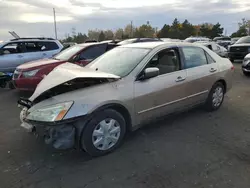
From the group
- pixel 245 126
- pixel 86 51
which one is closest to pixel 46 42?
pixel 86 51

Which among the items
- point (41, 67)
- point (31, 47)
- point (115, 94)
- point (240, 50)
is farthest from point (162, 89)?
point (240, 50)

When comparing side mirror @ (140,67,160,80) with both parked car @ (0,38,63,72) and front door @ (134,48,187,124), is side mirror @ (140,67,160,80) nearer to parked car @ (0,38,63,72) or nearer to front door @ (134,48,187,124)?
front door @ (134,48,187,124)

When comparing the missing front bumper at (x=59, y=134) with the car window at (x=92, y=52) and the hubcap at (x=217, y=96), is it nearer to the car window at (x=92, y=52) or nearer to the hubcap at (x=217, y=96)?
the hubcap at (x=217, y=96)

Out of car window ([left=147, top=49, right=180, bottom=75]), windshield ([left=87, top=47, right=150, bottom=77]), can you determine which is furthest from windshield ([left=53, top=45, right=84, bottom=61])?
car window ([left=147, top=49, right=180, bottom=75])

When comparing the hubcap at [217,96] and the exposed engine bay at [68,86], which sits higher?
the exposed engine bay at [68,86]

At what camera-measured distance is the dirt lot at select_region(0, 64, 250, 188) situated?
2.98 m

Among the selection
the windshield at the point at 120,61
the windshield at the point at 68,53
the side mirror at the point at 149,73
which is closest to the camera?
the side mirror at the point at 149,73

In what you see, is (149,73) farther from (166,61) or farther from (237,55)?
(237,55)

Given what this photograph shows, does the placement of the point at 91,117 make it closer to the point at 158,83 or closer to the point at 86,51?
the point at 158,83

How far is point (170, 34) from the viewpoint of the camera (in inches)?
1965

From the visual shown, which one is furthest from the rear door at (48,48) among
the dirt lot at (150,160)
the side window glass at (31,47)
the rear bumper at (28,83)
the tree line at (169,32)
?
the tree line at (169,32)

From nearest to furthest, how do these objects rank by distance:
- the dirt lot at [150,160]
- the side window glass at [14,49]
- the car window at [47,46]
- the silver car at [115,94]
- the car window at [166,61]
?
the dirt lot at [150,160]
the silver car at [115,94]
the car window at [166,61]
the side window glass at [14,49]
the car window at [47,46]

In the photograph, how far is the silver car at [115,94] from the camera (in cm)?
328

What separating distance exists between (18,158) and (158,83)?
7.88 feet
